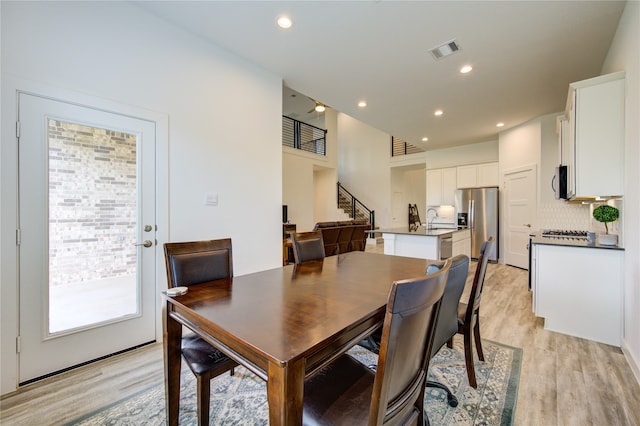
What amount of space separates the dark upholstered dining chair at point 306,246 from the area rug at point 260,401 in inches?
37.7

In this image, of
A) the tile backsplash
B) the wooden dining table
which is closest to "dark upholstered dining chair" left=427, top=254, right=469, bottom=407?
the wooden dining table

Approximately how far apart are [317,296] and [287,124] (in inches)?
266

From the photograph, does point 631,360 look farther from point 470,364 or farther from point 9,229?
point 9,229

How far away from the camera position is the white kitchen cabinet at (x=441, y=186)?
23.2 feet

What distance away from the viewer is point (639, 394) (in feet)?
5.76

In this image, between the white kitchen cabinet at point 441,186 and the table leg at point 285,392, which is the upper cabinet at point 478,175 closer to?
the white kitchen cabinet at point 441,186

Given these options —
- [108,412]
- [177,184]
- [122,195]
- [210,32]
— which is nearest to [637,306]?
[108,412]

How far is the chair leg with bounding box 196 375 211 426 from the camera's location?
4.22 ft

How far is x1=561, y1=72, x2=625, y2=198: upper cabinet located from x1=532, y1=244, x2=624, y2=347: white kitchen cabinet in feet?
1.99

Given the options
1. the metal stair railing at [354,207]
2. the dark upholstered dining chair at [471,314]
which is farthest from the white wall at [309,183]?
the dark upholstered dining chair at [471,314]

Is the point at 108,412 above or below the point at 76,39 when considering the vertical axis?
below

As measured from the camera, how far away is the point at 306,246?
2404 mm

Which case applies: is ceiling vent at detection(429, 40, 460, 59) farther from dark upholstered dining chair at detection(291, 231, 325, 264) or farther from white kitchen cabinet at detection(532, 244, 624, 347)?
dark upholstered dining chair at detection(291, 231, 325, 264)

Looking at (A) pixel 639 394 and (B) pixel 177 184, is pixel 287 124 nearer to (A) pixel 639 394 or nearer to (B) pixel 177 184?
(B) pixel 177 184
